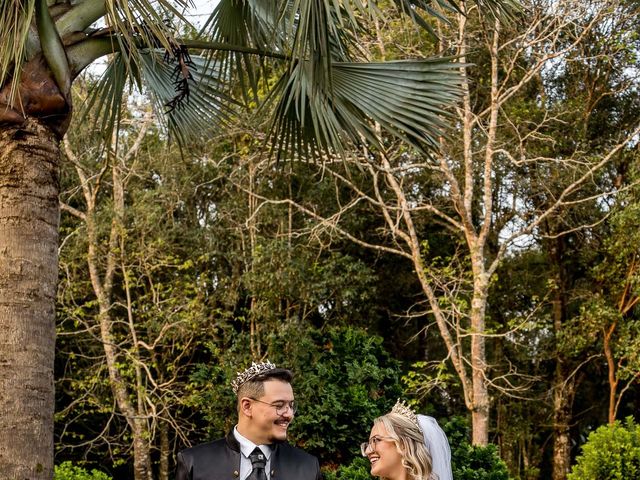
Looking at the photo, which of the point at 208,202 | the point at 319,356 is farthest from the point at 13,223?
the point at 208,202

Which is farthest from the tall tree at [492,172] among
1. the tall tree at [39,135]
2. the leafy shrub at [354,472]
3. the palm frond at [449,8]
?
the tall tree at [39,135]

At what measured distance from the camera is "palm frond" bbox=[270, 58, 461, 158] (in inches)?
250

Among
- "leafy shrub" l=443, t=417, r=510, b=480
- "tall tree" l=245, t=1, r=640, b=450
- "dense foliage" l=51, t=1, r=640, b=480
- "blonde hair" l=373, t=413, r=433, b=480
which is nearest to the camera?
"blonde hair" l=373, t=413, r=433, b=480

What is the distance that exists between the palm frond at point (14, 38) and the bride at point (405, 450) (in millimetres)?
2750

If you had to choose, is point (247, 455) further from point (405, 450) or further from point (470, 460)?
point (470, 460)

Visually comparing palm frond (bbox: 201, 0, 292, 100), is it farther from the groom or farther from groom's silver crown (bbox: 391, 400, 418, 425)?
groom's silver crown (bbox: 391, 400, 418, 425)

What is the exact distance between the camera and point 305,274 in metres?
15.4

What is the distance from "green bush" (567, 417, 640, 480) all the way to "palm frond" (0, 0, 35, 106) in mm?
6804

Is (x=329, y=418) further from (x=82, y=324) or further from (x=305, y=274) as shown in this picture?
(x=82, y=324)

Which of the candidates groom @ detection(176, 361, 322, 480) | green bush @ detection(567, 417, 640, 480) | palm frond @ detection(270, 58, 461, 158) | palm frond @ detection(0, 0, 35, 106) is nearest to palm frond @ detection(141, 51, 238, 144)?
palm frond @ detection(270, 58, 461, 158)

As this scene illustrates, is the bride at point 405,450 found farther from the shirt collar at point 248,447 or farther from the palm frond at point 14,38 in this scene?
the palm frond at point 14,38

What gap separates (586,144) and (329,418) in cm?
1063

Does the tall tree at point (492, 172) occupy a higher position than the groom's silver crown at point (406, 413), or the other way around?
the tall tree at point (492, 172)

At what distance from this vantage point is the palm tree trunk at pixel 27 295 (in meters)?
4.96
